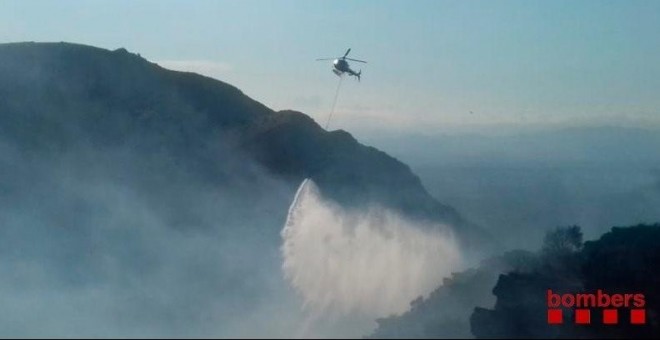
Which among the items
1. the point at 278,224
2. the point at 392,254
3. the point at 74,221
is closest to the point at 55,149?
the point at 74,221

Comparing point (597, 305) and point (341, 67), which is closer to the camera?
point (597, 305)

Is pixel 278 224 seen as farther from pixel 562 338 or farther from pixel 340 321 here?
pixel 562 338

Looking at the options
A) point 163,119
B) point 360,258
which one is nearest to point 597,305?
point 360,258

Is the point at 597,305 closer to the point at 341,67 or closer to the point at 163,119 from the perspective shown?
the point at 341,67

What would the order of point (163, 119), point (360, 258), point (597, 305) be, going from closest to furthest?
point (597, 305) < point (360, 258) < point (163, 119)

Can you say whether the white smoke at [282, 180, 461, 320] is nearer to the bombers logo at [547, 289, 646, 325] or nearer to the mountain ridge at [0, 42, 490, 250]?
the bombers logo at [547, 289, 646, 325]

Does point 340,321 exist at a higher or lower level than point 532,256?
lower

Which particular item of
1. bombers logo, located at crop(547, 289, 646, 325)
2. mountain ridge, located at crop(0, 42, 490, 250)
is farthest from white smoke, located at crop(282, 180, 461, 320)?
mountain ridge, located at crop(0, 42, 490, 250)
